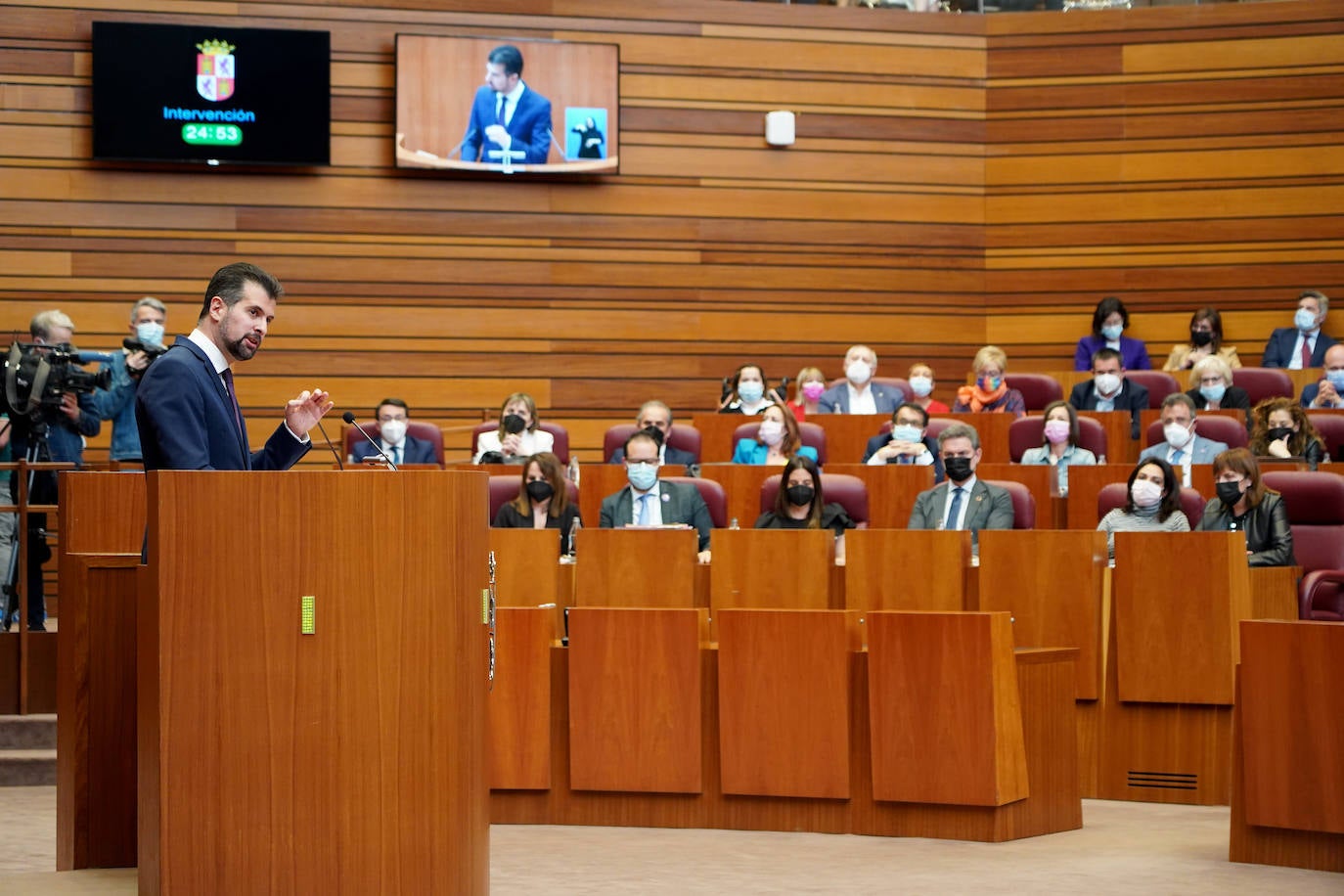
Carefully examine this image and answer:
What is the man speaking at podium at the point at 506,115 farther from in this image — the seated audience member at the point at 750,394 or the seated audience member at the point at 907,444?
the seated audience member at the point at 907,444

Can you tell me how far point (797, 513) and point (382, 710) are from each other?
299 cm

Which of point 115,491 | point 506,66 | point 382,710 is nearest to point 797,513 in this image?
point 115,491

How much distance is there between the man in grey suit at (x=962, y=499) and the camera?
5016 mm

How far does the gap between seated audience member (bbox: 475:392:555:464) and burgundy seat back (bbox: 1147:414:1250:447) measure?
7.58 feet

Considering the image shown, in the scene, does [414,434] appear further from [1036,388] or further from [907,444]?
[1036,388]

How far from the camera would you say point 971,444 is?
516cm

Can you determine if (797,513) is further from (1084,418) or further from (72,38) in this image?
(72,38)

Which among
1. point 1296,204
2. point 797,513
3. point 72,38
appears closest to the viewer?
point 797,513

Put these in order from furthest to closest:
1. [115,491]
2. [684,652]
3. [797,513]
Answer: [797,513] < [684,652] < [115,491]

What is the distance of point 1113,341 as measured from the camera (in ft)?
26.5

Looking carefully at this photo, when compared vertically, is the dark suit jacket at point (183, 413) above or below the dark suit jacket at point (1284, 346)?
below

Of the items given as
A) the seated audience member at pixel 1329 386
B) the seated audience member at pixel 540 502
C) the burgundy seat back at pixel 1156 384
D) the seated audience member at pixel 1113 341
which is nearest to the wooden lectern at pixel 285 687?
the seated audience member at pixel 540 502

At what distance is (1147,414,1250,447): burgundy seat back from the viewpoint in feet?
19.9

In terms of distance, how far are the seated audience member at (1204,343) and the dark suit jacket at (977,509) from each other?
10.2 feet
